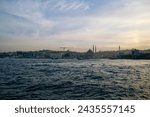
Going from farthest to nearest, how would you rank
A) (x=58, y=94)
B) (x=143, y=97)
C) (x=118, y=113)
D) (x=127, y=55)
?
1. (x=127, y=55)
2. (x=58, y=94)
3. (x=143, y=97)
4. (x=118, y=113)

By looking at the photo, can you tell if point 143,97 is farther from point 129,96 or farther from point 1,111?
point 1,111

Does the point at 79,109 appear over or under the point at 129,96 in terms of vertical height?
over

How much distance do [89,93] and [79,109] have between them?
21.4 feet

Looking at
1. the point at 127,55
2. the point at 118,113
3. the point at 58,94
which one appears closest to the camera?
the point at 118,113

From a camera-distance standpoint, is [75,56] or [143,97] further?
[75,56]

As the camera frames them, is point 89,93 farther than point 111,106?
Yes

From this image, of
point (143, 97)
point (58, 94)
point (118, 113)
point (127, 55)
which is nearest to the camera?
point (118, 113)

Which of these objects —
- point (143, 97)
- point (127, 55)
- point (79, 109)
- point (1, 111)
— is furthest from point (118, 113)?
point (127, 55)

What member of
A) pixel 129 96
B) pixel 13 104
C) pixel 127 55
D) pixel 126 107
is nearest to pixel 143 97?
pixel 129 96

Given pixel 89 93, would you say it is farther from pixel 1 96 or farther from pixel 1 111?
pixel 1 111

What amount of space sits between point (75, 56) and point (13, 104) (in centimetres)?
12295

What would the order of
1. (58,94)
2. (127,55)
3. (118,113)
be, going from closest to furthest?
(118,113) → (58,94) → (127,55)

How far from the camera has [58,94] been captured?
11945mm

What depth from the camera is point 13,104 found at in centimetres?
571
